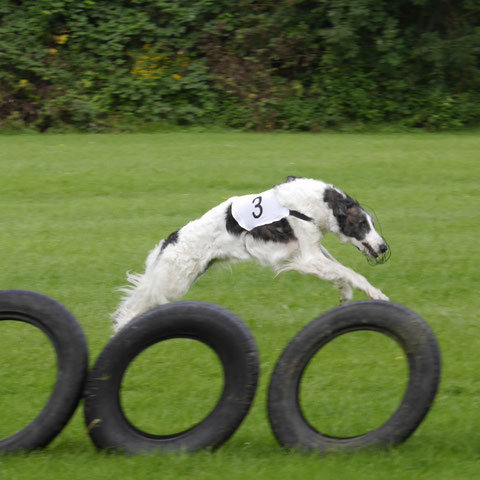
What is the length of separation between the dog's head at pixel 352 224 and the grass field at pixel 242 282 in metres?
0.73

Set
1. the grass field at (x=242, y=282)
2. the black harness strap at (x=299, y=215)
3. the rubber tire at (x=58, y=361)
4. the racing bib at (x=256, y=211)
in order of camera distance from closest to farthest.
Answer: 1. the grass field at (x=242, y=282)
2. the rubber tire at (x=58, y=361)
3. the racing bib at (x=256, y=211)
4. the black harness strap at (x=299, y=215)

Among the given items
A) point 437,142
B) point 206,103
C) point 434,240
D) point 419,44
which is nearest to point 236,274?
point 434,240

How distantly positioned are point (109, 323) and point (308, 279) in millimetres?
2194

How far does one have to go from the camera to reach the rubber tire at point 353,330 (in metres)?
4.29

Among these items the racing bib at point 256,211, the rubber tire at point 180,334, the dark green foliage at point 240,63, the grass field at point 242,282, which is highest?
the rubber tire at point 180,334

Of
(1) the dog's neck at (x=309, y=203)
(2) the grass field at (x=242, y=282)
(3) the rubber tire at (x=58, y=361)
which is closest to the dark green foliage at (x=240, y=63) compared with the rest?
(2) the grass field at (x=242, y=282)

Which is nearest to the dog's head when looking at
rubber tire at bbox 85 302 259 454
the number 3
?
the number 3

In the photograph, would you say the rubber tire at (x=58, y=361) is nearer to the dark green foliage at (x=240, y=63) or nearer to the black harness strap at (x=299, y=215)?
the black harness strap at (x=299, y=215)

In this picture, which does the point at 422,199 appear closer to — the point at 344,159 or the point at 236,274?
the point at 344,159

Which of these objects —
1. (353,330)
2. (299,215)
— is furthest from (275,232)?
(353,330)

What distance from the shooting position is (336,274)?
6.45m

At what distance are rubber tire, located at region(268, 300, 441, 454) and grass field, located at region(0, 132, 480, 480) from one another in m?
0.11

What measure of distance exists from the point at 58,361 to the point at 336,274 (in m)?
2.66

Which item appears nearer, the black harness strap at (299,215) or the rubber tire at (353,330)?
the rubber tire at (353,330)
